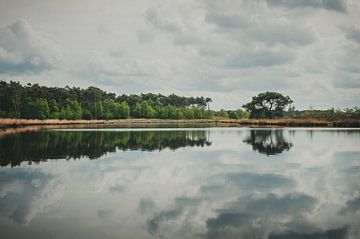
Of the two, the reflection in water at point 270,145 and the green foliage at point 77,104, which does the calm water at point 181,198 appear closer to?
the reflection in water at point 270,145

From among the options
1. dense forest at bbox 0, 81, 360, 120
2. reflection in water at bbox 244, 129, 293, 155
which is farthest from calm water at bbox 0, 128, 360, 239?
dense forest at bbox 0, 81, 360, 120

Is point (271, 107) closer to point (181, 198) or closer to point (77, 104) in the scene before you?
point (77, 104)

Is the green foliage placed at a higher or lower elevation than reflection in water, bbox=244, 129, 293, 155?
higher

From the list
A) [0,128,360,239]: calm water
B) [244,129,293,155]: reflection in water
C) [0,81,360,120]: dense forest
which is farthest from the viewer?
[0,81,360,120]: dense forest

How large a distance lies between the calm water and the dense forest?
191ft

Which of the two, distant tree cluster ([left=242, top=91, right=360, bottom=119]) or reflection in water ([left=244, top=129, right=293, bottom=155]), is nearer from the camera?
reflection in water ([left=244, top=129, right=293, bottom=155])

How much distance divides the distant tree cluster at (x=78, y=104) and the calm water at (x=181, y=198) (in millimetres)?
72695

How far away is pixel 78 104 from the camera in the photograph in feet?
351

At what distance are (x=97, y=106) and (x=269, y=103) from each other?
53.5m

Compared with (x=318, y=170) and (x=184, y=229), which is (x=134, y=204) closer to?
(x=184, y=229)

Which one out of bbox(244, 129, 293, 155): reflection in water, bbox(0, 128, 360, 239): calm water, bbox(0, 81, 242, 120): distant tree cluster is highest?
bbox(0, 81, 242, 120): distant tree cluster

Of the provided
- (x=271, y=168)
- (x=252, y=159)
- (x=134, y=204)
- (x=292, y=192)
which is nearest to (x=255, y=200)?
(x=292, y=192)

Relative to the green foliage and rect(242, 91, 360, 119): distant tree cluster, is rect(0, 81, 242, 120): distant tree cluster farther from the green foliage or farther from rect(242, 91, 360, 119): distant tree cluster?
rect(242, 91, 360, 119): distant tree cluster

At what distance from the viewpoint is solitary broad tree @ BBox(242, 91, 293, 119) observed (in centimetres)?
9438
